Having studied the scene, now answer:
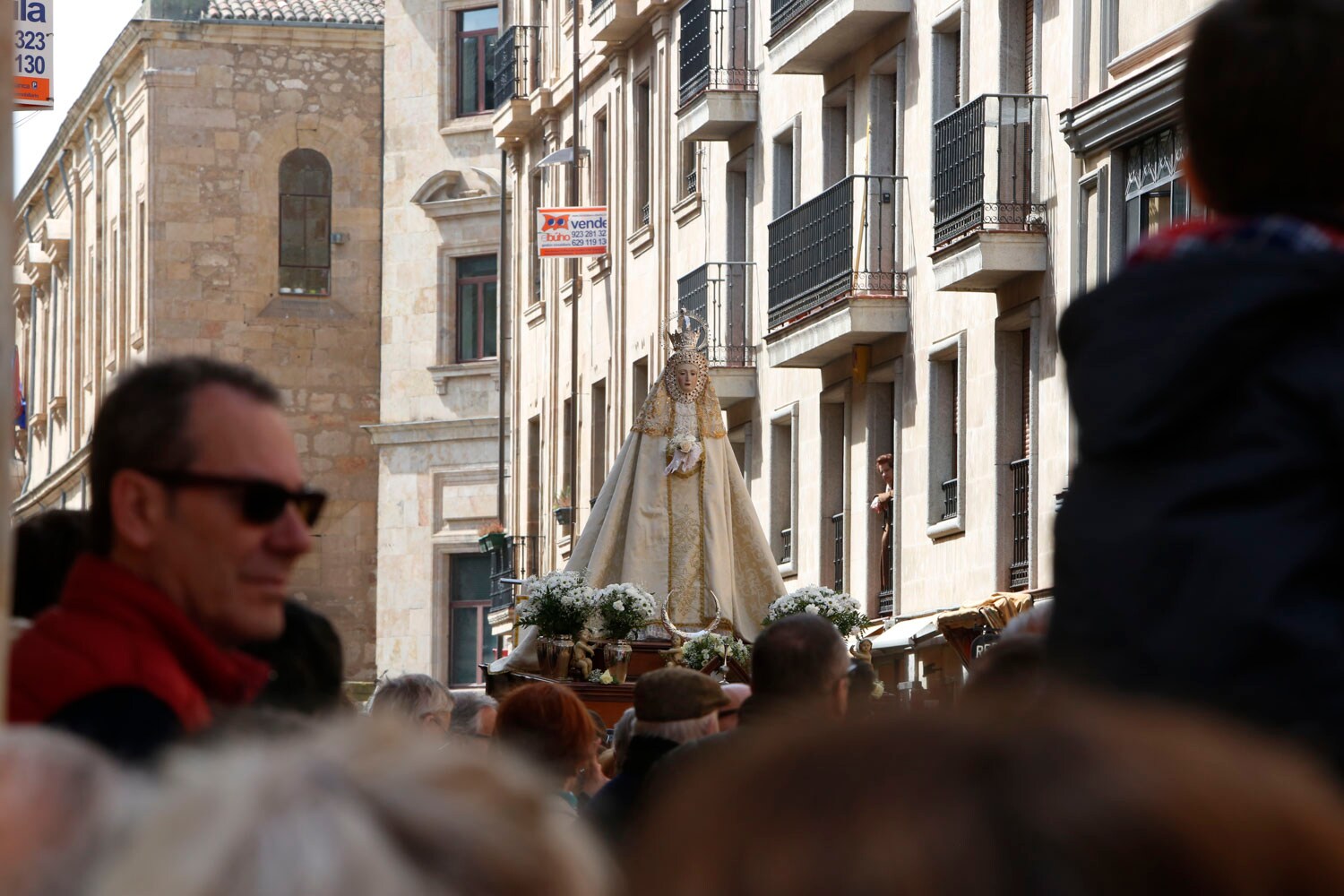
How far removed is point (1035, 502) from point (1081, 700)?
844 inches

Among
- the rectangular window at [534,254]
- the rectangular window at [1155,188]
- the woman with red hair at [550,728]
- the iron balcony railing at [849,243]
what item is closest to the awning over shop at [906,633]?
the iron balcony railing at [849,243]

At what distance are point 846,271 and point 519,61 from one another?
52.9 ft

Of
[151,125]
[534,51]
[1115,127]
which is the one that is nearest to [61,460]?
[151,125]

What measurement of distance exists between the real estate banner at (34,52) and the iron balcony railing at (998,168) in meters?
9.46

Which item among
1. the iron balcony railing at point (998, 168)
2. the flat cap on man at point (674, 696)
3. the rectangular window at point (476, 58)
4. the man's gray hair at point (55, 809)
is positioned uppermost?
the rectangular window at point (476, 58)

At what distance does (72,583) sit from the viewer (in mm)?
3738

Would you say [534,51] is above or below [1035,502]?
above

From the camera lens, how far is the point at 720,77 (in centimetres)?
3159

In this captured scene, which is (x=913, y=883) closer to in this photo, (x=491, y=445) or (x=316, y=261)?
(x=491, y=445)

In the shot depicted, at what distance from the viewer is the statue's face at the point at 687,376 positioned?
15.0m

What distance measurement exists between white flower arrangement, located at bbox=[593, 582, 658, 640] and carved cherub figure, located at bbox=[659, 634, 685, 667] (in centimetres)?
18

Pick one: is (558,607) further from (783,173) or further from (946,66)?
(783,173)

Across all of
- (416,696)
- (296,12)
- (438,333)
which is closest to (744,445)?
(438,333)

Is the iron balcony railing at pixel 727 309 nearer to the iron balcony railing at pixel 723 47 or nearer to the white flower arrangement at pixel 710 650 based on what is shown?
the iron balcony railing at pixel 723 47
